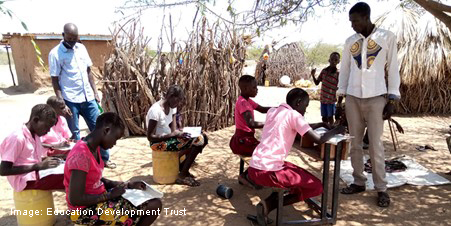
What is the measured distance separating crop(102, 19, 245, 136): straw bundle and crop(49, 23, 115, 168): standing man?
1.39m

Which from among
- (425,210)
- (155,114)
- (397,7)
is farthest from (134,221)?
(397,7)

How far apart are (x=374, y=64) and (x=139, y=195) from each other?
2523 mm

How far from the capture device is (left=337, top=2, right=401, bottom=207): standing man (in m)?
3.14

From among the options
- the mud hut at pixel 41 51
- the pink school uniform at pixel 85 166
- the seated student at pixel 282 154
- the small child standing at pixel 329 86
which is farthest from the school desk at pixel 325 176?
the mud hut at pixel 41 51

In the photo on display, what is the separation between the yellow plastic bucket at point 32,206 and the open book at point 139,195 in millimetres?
883

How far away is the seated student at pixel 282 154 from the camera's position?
2.59 m

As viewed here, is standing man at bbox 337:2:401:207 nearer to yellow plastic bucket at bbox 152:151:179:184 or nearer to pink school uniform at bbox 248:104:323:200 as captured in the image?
pink school uniform at bbox 248:104:323:200

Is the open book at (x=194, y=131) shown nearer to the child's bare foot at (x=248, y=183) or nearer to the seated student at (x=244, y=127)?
the seated student at (x=244, y=127)

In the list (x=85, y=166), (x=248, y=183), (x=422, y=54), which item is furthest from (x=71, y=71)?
(x=422, y=54)

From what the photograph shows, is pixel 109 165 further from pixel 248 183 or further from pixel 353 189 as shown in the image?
pixel 353 189

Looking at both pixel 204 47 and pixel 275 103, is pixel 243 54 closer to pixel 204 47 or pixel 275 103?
pixel 204 47

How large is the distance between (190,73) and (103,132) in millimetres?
3797

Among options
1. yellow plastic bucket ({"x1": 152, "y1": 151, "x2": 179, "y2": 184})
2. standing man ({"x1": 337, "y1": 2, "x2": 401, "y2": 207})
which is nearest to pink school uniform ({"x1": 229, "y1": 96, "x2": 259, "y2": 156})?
yellow plastic bucket ({"x1": 152, "y1": 151, "x2": 179, "y2": 184})

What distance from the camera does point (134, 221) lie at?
228cm
